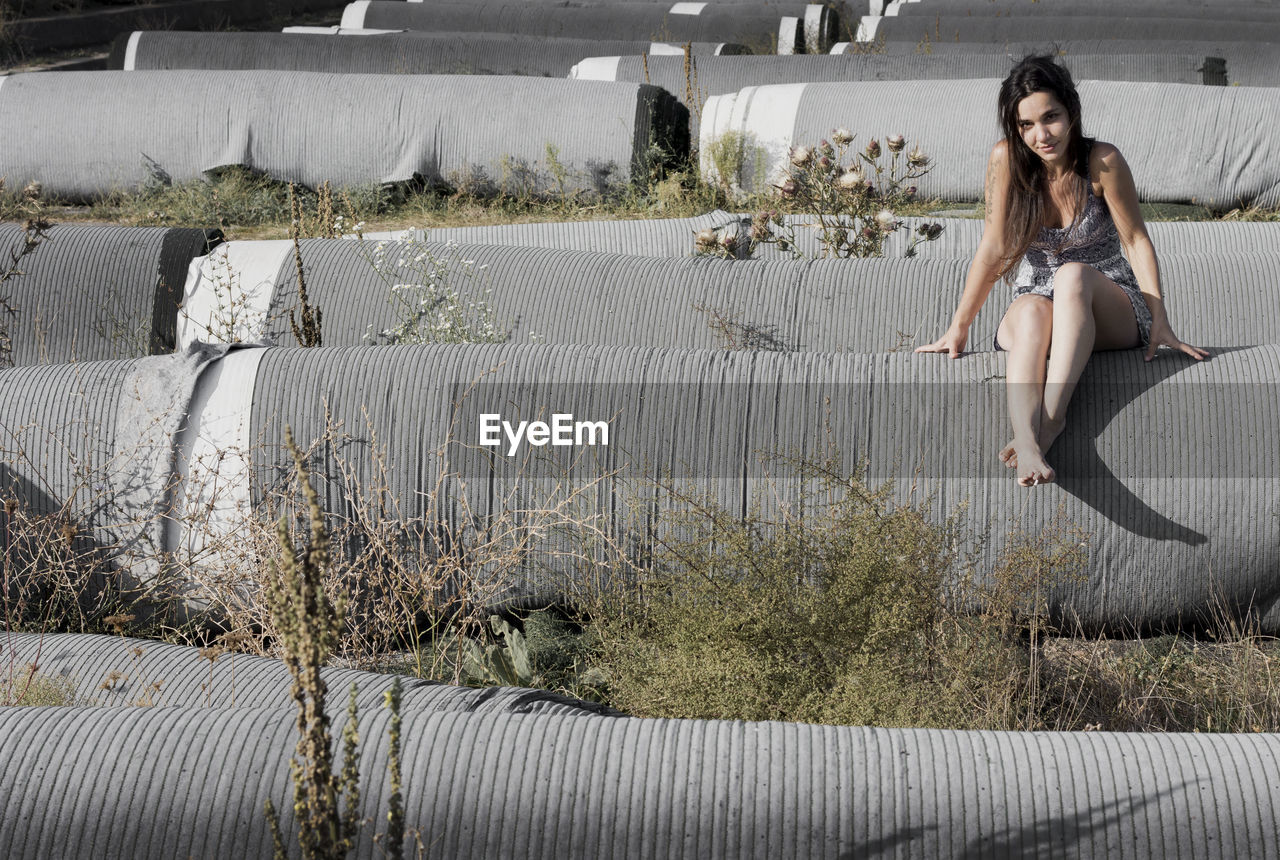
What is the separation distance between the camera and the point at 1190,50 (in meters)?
7.37

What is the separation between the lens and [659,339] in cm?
349

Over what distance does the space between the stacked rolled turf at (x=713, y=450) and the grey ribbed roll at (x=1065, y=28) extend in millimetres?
6131

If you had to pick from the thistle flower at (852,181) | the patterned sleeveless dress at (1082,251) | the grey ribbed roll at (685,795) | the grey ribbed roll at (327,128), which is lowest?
the grey ribbed roll at (685,795)

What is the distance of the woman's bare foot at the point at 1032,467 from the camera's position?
258 centimetres

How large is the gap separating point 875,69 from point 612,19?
3.10m

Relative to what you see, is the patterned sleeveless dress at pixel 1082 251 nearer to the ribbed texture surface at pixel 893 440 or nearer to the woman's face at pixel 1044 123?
the woman's face at pixel 1044 123

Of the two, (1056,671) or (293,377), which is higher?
(293,377)

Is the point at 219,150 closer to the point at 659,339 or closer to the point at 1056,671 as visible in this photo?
the point at 659,339

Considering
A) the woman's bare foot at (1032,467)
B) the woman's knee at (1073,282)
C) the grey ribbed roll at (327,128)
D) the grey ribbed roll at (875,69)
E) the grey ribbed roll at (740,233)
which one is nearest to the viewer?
the woman's bare foot at (1032,467)

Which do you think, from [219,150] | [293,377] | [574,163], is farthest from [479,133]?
[293,377]

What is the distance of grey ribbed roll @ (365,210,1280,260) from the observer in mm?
4336

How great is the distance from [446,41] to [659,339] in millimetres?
5285

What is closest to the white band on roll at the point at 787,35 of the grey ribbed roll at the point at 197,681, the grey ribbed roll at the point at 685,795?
the grey ribbed roll at the point at 197,681

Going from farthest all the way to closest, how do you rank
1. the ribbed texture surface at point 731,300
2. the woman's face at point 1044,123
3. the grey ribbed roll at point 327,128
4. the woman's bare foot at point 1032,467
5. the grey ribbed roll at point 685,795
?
1. the grey ribbed roll at point 327,128
2. the ribbed texture surface at point 731,300
3. the woman's face at point 1044,123
4. the woman's bare foot at point 1032,467
5. the grey ribbed roll at point 685,795
